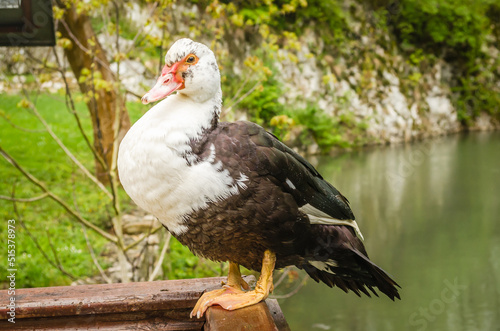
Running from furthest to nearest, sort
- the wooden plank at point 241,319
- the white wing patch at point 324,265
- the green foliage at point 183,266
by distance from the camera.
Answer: the green foliage at point 183,266 → the white wing patch at point 324,265 → the wooden plank at point 241,319

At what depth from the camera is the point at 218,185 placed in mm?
1124

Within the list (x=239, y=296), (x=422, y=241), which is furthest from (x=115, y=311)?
(x=422, y=241)

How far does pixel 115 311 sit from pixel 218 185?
41cm

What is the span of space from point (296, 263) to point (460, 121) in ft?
30.2

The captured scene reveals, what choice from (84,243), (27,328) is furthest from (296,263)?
(84,243)

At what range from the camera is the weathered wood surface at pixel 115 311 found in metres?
1.21

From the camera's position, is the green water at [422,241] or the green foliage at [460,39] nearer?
the green water at [422,241]

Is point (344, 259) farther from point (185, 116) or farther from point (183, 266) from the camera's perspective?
point (183, 266)

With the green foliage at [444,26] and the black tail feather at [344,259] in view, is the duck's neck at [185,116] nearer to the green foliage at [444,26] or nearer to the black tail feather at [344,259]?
the black tail feather at [344,259]

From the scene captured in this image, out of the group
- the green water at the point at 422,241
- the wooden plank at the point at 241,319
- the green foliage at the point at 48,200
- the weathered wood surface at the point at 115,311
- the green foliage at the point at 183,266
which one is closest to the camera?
the wooden plank at the point at 241,319

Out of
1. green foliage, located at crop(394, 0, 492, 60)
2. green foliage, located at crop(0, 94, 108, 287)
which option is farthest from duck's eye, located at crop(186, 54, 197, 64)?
green foliage, located at crop(394, 0, 492, 60)

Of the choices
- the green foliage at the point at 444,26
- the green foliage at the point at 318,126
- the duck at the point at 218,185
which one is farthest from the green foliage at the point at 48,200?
the green foliage at the point at 444,26

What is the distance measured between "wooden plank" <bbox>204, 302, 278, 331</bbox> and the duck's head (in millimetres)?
496

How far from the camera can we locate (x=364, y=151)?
7.71 metres
